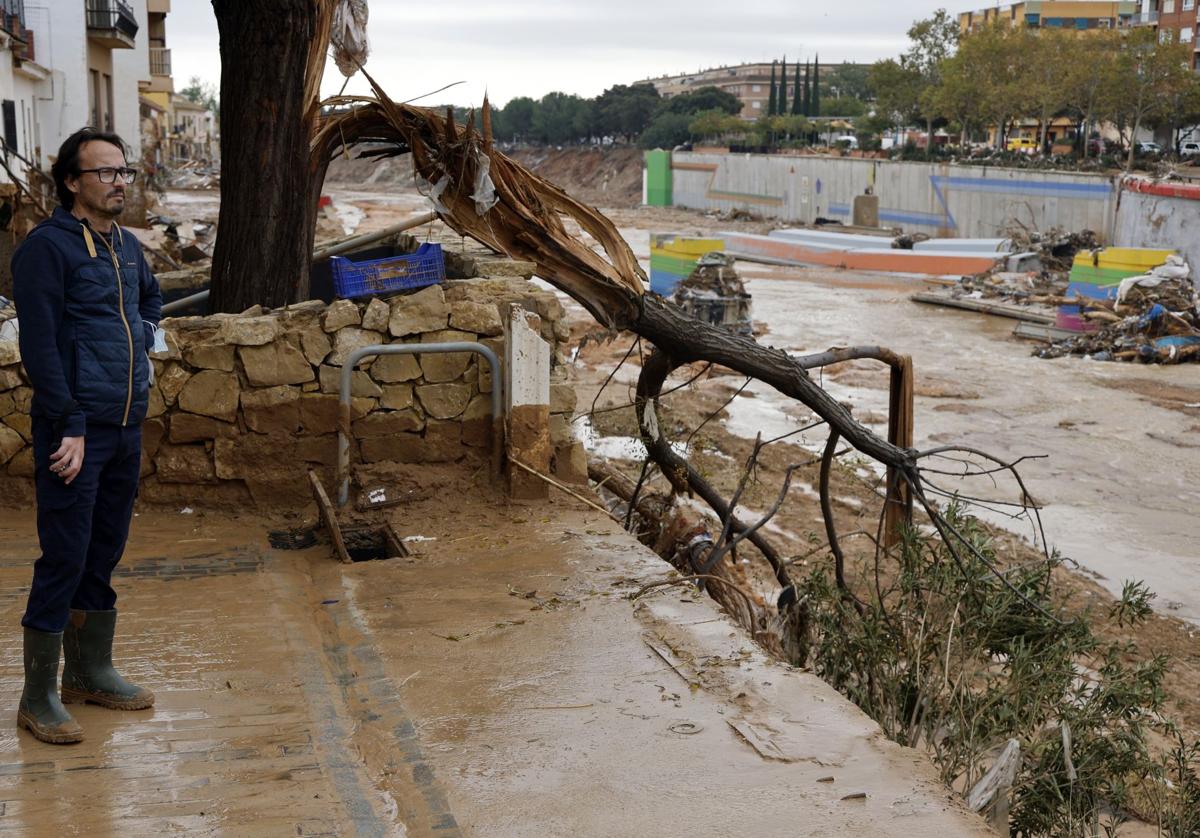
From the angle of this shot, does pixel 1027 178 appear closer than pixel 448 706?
No

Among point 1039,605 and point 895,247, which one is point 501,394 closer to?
point 1039,605

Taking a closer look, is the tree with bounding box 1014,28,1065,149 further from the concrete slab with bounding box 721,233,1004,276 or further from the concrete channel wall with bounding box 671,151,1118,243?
the concrete slab with bounding box 721,233,1004,276

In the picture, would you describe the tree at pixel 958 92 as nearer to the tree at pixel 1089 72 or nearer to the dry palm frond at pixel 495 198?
the tree at pixel 1089 72

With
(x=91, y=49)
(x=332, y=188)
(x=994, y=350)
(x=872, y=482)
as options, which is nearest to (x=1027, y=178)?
(x=994, y=350)

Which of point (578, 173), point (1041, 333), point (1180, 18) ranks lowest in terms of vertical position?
point (1041, 333)

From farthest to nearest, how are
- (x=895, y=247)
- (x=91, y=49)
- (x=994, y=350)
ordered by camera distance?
(x=895, y=247) < (x=91, y=49) < (x=994, y=350)

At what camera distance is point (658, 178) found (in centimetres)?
7731

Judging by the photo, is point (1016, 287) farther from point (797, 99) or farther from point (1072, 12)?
point (1072, 12)

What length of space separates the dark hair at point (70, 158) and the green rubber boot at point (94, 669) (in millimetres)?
1371

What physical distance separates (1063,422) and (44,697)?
1705 cm

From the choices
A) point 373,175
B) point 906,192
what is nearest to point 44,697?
point 906,192

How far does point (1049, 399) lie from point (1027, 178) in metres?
24.3

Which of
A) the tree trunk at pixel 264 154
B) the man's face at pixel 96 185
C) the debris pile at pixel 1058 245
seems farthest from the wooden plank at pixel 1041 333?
the man's face at pixel 96 185

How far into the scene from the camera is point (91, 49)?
110 ft
